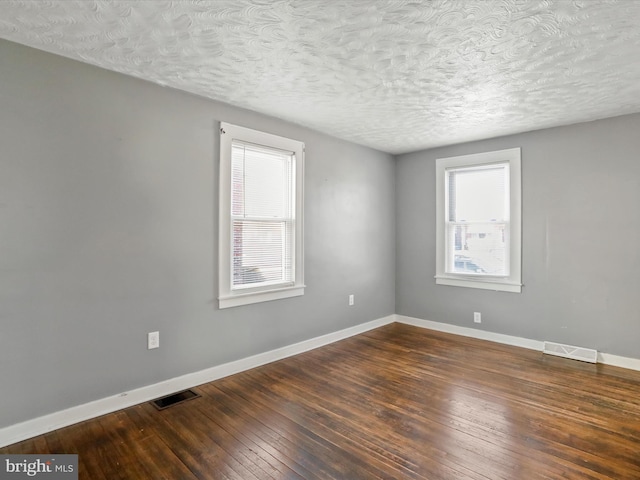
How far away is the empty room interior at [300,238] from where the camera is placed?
6.46 ft

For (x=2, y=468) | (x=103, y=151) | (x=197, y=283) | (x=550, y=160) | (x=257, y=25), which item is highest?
(x=257, y=25)

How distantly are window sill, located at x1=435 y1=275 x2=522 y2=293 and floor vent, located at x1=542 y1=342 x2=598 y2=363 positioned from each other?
66 centimetres

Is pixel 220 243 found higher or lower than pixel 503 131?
lower

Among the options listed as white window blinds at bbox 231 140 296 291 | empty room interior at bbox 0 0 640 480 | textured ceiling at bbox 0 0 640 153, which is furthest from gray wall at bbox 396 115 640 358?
white window blinds at bbox 231 140 296 291

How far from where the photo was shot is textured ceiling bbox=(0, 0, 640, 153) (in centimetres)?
181

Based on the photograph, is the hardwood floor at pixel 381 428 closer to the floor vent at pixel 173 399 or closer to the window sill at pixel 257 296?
the floor vent at pixel 173 399

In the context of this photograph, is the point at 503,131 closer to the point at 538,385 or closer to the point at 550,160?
the point at 550,160

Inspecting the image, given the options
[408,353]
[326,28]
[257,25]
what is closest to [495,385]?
[408,353]

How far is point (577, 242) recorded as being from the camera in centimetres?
365

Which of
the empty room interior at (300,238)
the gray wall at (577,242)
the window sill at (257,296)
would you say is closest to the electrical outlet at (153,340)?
the empty room interior at (300,238)

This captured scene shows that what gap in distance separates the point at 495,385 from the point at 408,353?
38.2 inches

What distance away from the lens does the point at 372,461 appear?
6.37 ft

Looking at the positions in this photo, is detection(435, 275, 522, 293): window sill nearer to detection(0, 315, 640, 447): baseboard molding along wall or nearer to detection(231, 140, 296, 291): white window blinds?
detection(0, 315, 640, 447): baseboard molding along wall

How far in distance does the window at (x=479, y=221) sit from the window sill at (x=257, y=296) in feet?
6.95
